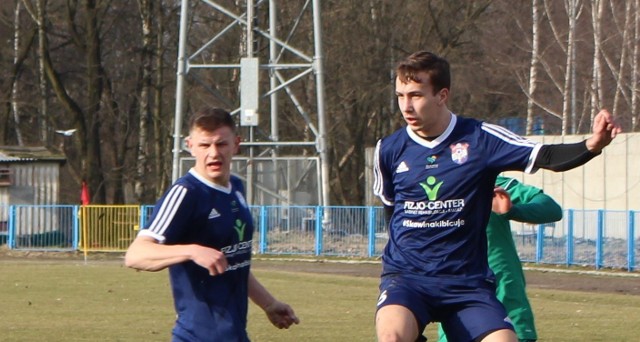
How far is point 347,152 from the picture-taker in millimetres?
46312

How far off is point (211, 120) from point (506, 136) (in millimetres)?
1609

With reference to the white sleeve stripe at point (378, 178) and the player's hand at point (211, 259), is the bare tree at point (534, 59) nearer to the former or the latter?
the white sleeve stripe at point (378, 178)

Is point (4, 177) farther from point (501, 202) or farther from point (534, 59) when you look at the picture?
point (501, 202)

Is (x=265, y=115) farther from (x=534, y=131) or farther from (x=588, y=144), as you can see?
(x=588, y=144)

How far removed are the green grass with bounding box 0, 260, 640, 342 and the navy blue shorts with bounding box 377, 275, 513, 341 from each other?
22.7 ft

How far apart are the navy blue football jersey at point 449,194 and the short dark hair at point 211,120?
1.06 metres

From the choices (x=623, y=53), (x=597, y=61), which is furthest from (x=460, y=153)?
(x=597, y=61)

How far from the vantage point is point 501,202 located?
702 centimetres

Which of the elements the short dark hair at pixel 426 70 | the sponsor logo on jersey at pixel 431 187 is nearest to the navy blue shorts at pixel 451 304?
the sponsor logo on jersey at pixel 431 187

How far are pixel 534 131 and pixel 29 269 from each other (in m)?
24.0

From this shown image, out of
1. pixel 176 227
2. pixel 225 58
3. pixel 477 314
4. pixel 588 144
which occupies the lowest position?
pixel 477 314

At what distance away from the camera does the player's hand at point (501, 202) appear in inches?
276

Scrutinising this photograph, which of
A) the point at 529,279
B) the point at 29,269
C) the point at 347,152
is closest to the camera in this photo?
the point at 529,279

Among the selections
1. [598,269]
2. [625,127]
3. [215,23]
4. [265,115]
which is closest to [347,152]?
[265,115]
